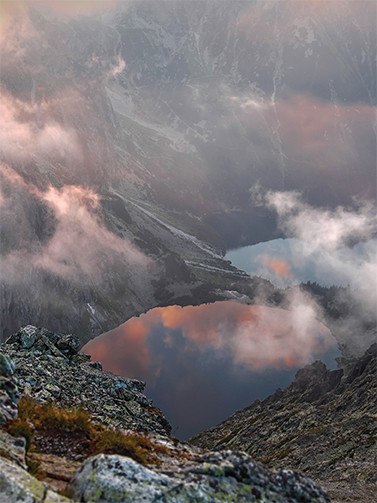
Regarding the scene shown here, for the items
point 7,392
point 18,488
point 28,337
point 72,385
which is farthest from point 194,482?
point 28,337

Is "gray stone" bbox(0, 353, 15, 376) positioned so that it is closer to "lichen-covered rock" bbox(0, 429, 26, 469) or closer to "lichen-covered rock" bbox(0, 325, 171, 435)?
"lichen-covered rock" bbox(0, 429, 26, 469)

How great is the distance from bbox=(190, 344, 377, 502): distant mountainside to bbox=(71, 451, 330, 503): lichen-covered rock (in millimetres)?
34338

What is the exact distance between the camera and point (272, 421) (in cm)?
14562

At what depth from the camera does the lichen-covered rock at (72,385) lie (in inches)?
1485

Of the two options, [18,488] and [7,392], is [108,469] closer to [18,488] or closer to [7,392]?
[18,488]

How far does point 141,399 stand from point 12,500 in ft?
134

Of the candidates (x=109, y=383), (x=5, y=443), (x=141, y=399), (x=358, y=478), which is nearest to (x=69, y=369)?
(x=109, y=383)

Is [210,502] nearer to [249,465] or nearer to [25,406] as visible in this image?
[249,465]

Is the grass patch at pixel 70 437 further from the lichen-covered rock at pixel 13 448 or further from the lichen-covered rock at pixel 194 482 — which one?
the lichen-covered rock at pixel 194 482

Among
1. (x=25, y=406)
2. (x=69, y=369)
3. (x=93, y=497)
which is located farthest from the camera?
(x=69, y=369)

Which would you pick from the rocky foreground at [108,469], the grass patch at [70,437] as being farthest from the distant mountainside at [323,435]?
the rocky foreground at [108,469]

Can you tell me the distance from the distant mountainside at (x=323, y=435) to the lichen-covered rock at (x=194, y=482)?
34.3m

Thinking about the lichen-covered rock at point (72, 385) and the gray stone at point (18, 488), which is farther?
the lichen-covered rock at point (72, 385)

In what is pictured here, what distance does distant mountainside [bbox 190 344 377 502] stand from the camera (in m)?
61.3
